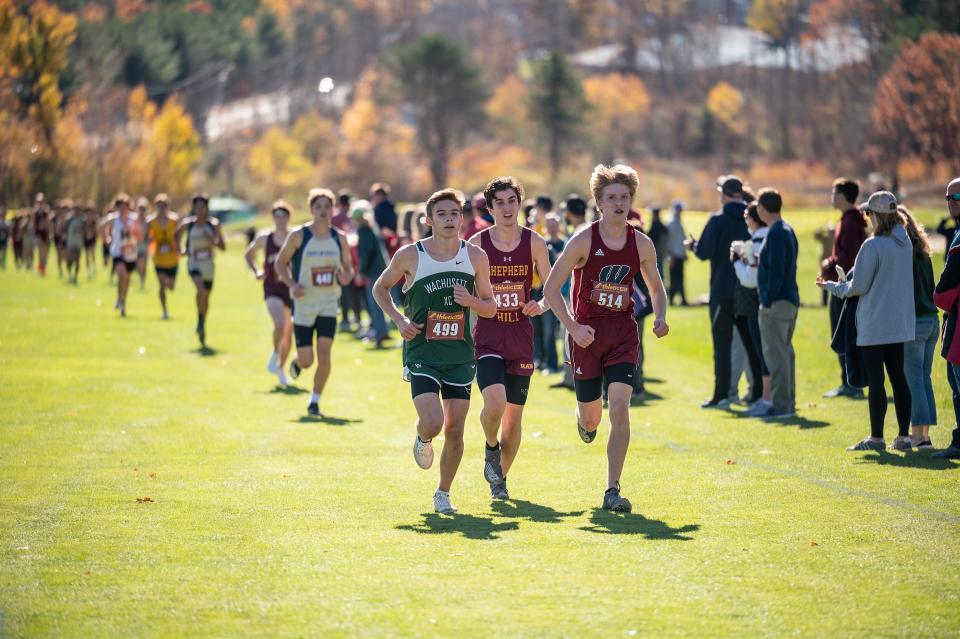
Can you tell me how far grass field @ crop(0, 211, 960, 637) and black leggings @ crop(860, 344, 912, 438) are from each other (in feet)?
1.25

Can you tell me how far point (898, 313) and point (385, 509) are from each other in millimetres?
4659

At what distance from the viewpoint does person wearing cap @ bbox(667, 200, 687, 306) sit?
30.8m

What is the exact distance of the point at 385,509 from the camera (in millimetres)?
9734

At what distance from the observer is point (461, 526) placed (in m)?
9.02

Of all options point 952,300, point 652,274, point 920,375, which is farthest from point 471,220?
point 652,274

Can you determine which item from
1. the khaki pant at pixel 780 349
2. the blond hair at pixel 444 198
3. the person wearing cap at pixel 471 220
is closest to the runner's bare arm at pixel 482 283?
the blond hair at pixel 444 198

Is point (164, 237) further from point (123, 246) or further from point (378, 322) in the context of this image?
point (378, 322)

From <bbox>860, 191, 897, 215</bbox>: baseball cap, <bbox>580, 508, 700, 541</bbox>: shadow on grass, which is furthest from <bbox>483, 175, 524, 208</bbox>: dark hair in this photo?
<bbox>860, 191, 897, 215</bbox>: baseball cap

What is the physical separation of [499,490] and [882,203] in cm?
395

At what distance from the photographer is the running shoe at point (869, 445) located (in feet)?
39.5

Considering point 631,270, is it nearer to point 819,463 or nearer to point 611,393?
point 611,393

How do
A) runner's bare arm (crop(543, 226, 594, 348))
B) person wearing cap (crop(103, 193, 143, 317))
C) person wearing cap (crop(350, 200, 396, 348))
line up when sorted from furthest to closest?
1. person wearing cap (crop(103, 193, 143, 317))
2. person wearing cap (crop(350, 200, 396, 348))
3. runner's bare arm (crop(543, 226, 594, 348))

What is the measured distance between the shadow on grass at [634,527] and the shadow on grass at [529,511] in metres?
0.21

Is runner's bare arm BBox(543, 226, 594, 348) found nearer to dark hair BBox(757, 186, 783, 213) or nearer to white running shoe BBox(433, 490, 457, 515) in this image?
white running shoe BBox(433, 490, 457, 515)
